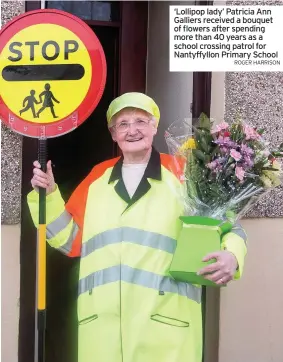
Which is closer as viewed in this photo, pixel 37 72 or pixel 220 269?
pixel 220 269

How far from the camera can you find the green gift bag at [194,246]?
2217 millimetres

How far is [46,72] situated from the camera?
2.39m

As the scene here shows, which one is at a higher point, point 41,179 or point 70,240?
point 41,179

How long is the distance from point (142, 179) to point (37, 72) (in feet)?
2.12

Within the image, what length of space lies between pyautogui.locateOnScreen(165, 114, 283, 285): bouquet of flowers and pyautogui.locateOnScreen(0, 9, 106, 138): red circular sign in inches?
21.6

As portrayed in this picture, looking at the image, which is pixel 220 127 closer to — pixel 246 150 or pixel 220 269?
pixel 246 150

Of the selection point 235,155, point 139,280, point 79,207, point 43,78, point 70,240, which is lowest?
point 139,280

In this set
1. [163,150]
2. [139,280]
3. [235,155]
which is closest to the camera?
[235,155]

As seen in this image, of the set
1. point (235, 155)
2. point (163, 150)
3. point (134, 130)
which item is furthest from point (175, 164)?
point (163, 150)

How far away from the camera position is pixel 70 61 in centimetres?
240

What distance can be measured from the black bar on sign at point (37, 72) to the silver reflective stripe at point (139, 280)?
85 centimetres

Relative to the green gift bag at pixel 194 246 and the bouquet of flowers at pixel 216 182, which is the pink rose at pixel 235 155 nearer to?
the bouquet of flowers at pixel 216 182

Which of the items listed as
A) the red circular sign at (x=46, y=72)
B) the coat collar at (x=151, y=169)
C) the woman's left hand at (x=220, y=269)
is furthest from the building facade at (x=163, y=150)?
the woman's left hand at (x=220, y=269)

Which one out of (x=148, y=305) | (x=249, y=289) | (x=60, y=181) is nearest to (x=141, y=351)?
(x=148, y=305)
